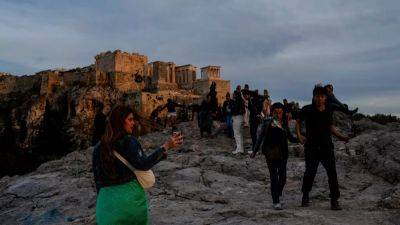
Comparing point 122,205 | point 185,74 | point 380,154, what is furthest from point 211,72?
point 122,205

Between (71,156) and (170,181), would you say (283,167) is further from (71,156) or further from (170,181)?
(71,156)

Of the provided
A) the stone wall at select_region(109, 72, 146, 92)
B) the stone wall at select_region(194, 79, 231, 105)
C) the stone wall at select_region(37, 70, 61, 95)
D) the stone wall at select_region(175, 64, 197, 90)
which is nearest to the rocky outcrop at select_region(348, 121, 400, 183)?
the stone wall at select_region(109, 72, 146, 92)

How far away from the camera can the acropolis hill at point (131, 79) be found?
7138 cm

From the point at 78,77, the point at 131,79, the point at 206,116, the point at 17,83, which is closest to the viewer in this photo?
the point at 206,116

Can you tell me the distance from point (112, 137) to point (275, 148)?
4.09m

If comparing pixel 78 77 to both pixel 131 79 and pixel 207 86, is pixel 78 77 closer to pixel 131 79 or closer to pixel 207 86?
pixel 131 79

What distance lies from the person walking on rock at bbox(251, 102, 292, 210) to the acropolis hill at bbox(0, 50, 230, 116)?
182 ft

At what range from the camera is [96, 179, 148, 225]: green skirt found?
4320mm

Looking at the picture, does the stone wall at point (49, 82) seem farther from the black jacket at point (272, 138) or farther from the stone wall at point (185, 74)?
the black jacket at point (272, 138)

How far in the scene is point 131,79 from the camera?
243 ft

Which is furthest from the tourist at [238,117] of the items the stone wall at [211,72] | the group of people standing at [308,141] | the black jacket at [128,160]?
the stone wall at [211,72]

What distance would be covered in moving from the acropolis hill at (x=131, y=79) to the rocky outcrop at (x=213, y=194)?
50541 mm

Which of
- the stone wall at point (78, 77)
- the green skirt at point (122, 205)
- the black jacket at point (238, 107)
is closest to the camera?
the green skirt at point (122, 205)

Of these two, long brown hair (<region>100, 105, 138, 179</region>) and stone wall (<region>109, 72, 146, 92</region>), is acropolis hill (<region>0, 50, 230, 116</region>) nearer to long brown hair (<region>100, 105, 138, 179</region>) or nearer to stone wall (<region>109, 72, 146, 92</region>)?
stone wall (<region>109, 72, 146, 92</region>)
